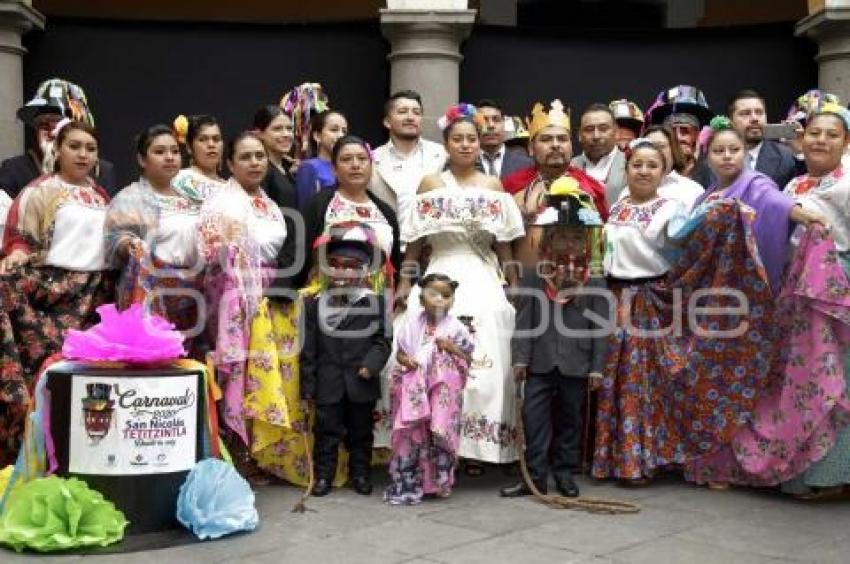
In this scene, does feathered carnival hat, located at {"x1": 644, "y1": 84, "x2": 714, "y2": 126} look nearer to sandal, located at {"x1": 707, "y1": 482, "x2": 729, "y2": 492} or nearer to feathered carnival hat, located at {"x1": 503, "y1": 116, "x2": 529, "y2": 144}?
feathered carnival hat, located at {"x1": 503, "y1": 116, "x2": 529, "y2": 144}

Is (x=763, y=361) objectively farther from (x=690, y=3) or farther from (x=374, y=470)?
(x=690, y=3)

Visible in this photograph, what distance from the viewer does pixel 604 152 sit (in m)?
7.57

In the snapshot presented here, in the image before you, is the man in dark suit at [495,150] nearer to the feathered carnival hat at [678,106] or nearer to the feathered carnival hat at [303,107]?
the feathered carnival hat at [678,106]

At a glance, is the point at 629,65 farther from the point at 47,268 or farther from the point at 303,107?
the point at 47,268

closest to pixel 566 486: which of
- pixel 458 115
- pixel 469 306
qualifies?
pixel 469 306

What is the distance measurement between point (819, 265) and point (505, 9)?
24.0ft

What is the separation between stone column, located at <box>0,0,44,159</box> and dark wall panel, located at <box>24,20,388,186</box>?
785mm

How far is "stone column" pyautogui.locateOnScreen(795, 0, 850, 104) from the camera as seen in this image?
386 inches

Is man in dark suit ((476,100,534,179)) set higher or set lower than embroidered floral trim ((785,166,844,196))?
higher

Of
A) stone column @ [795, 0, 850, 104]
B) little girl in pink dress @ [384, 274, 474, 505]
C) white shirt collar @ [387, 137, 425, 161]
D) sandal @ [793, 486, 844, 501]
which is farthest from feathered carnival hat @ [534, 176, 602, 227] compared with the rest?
stone column @ [795, 0, 850, 104]

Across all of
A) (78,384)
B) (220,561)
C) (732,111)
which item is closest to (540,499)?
(220,561)

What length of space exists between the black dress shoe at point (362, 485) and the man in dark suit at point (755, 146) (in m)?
2.78

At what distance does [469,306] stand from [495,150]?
1773 mm

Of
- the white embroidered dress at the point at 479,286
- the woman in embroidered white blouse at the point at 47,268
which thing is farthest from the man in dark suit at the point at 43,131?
the white embroidered dress at the point at 479,286
